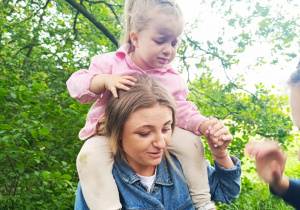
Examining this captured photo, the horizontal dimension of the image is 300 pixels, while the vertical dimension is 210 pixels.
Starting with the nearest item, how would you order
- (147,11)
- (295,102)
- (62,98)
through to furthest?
(295,102) < (147,11) < (62,98)

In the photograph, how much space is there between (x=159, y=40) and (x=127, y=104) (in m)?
0.36

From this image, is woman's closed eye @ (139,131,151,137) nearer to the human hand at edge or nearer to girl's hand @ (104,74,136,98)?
girl's hand @ (104,74,136,98)

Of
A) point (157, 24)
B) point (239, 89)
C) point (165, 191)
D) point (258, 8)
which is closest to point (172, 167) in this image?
point (165, 191)

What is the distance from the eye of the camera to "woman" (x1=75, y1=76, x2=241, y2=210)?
1255mm

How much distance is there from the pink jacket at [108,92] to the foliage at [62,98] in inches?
26.9

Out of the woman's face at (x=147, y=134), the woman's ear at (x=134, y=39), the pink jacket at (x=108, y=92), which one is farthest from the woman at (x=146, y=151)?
the woman's ear at (x=134, y=39)

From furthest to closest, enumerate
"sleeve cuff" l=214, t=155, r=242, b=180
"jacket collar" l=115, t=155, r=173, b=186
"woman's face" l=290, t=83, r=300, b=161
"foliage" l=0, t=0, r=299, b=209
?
"foliage" l=0, t=0, r=299, b=209
"sleeve cuff" l=214, t=155, r=242, b=180
"jacket collar" l=115, t=155, r=173, b=186
"woman's face" l=290, t=83, r=300, b=161

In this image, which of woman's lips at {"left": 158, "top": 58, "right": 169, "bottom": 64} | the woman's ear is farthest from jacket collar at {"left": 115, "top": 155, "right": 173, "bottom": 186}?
the woman's ear

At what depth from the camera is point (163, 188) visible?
1.39 m

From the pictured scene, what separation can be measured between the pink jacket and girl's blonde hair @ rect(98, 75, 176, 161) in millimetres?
106

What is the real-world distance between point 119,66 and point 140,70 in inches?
4.4

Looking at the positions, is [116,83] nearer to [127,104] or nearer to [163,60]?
[127,104]

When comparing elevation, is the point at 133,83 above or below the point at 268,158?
above

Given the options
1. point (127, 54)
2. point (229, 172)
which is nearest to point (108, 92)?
point (127, 54)
